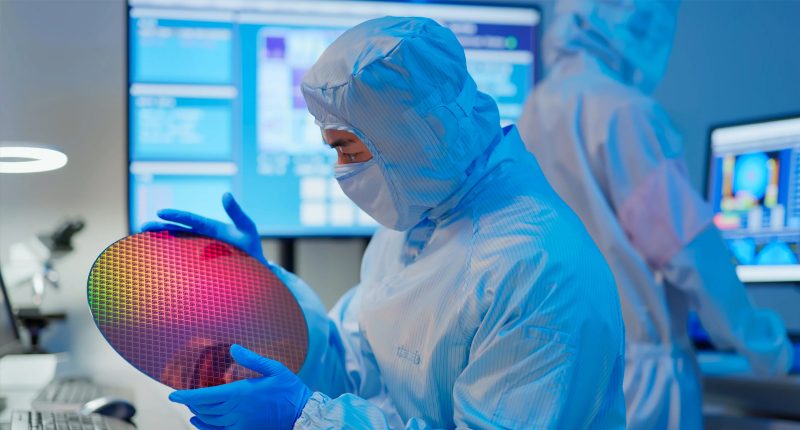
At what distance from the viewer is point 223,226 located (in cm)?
118

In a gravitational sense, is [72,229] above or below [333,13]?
below

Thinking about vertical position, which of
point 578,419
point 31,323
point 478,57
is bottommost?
point 31,323

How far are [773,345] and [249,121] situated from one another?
61.9 inches

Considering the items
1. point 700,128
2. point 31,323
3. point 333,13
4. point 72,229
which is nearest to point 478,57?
point 333,13

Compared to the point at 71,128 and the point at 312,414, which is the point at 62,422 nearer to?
the point at 312,414

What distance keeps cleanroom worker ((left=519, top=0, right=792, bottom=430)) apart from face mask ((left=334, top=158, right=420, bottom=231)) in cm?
78

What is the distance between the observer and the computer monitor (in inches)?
83.5

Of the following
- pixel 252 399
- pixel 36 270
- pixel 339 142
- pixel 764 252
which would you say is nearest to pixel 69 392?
pixel 36 270

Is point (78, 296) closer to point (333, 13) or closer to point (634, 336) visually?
point (333, 13)

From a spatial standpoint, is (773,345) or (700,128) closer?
(773,345)

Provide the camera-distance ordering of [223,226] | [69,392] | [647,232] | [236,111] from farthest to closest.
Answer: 1. [236,111]
2. [647,232]
3. [69,392]
4. [223,226]

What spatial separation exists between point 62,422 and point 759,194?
1853 millimetres

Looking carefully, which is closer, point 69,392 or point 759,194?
point 69,392

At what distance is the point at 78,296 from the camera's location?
2221mm
